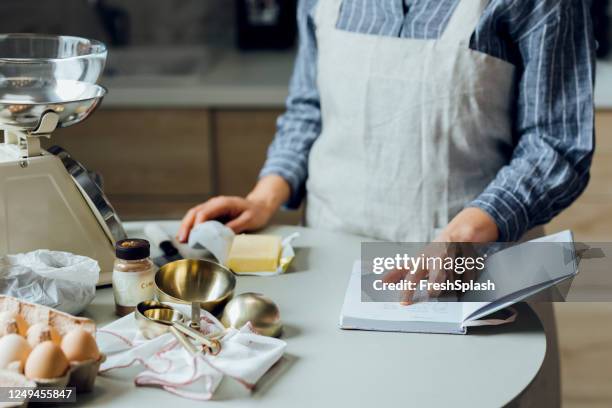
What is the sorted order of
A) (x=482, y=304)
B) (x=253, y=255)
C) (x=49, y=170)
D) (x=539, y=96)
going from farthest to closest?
(x=539, y=96) < (x=253, y=255) < (x=49, y=170) < (x=482, y=304)

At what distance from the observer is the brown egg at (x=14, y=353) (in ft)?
3.07

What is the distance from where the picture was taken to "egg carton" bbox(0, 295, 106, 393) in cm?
93

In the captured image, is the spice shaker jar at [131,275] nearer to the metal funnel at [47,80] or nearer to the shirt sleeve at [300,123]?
the metal funnel at [47,80]

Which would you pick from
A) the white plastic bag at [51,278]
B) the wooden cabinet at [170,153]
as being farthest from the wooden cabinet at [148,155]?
the white plastic bag at [51,278]

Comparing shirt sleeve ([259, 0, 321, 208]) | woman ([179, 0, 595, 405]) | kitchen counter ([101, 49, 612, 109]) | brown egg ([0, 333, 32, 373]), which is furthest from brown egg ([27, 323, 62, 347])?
kitchen counter ([101, 49, 612, 109])

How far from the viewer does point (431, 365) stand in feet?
3.42

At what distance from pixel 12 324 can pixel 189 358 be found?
20 centimetres

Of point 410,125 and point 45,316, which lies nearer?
point 45,316

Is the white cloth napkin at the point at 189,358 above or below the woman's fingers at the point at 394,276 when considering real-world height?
below

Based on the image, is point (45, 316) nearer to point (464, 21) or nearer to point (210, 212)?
point (210, 212)

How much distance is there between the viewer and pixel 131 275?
3.76 ft

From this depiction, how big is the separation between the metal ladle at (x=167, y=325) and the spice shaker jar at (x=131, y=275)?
0.05 metres

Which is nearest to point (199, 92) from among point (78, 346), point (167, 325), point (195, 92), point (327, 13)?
point (195, 92)

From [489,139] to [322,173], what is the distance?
31 centimetres
